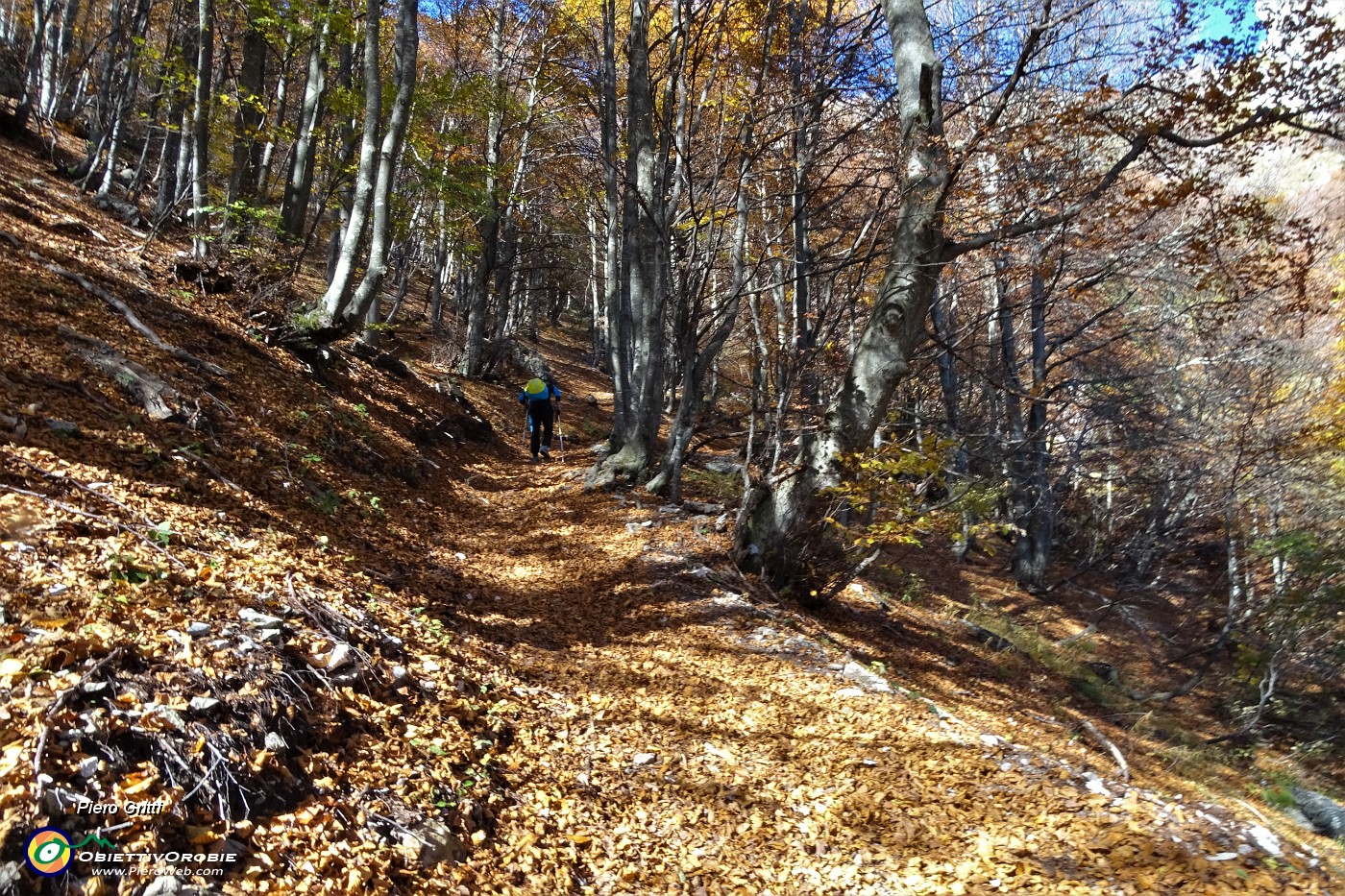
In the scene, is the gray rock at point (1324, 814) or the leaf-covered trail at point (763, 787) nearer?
Answer: the leaf-covered trail at point (763, 787)

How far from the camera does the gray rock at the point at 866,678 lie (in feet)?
16.7

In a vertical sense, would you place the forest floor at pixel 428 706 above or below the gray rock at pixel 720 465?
below

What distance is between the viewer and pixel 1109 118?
548cm

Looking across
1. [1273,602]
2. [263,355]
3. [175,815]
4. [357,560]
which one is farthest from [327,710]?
[1273,602]

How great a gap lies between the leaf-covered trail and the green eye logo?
1379mm

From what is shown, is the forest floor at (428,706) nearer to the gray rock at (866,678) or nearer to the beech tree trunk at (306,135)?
the gray rock at (866,678)

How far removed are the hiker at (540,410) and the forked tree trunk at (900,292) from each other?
249 inches

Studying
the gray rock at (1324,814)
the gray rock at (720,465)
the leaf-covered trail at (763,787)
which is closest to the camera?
the leaf-covered trail at (763,787)

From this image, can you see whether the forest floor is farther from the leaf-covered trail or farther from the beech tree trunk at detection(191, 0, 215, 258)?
the beech tree trunk at detection(191, 0, 215, 258)

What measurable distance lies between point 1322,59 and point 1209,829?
20.2 feet


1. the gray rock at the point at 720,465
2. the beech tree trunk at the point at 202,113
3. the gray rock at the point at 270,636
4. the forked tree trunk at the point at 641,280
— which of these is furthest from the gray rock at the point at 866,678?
the beech tree trunk at the point at 202,113

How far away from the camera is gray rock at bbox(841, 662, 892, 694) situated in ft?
16.7

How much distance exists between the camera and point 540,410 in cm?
1219

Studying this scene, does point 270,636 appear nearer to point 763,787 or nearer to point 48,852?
point 48,852
